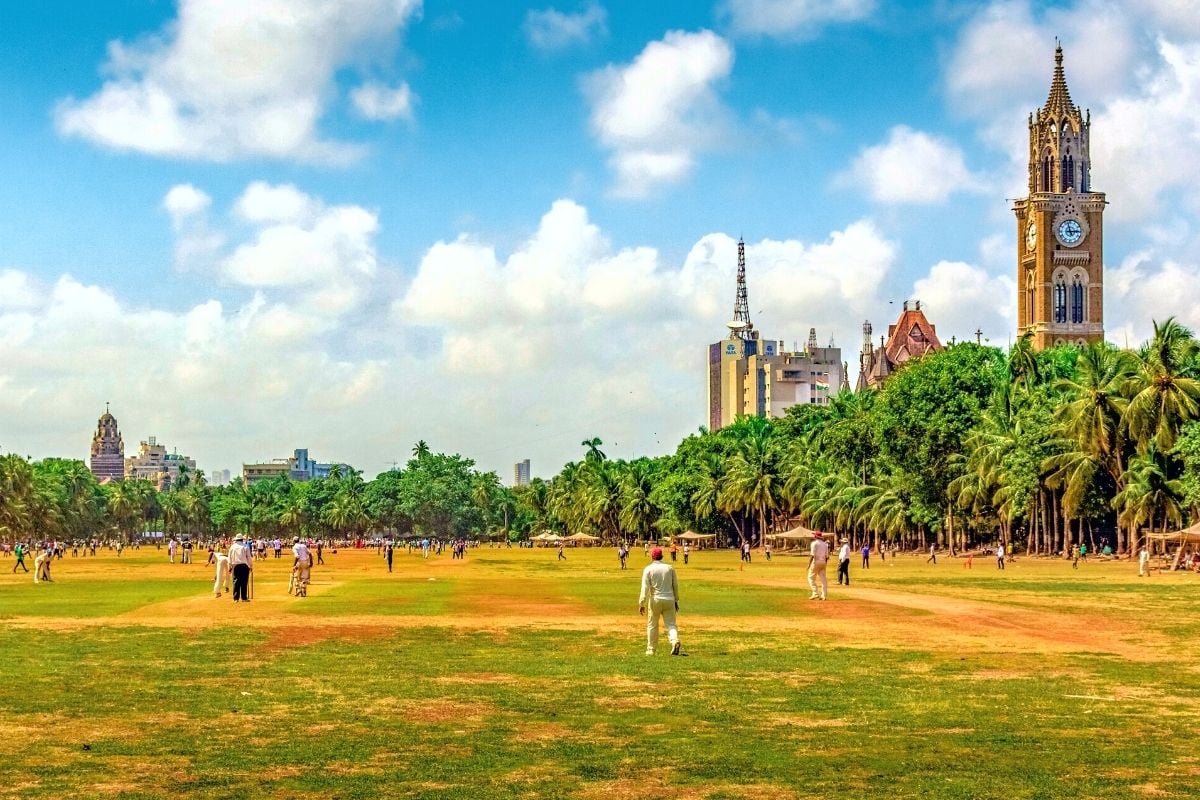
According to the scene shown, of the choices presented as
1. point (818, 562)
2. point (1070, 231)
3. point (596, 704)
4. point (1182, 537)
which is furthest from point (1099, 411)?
point (1070, 231)

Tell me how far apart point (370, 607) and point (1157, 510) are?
52318 millimetres

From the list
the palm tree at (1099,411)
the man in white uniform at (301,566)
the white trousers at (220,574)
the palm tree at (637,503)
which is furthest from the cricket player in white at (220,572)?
the palm tree at (637,503)

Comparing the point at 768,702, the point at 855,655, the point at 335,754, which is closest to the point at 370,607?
the point at 855,655

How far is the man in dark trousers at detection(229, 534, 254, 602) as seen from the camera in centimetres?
4428

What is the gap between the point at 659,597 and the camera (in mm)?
26250

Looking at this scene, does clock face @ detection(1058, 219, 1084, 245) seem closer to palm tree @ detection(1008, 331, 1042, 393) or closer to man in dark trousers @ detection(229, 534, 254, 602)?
palm tree @ detection(1008, 331, 1042, 393)

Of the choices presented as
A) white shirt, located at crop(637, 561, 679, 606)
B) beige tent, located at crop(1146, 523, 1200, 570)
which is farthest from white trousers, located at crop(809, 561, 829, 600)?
beige tent, located at crop(1146, 523, 1200, 570)

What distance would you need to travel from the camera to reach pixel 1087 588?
5266 cm

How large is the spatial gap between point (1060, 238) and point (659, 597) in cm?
15586

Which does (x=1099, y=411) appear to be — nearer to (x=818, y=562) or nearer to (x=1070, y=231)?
(x=818, y=562)

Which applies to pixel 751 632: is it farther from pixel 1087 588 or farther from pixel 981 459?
pixel 981 459

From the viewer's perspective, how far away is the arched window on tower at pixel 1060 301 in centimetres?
17075

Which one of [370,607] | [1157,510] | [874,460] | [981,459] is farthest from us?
[874,460]

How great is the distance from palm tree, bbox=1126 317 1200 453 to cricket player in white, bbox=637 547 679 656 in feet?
196
